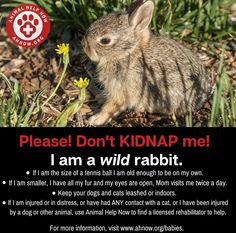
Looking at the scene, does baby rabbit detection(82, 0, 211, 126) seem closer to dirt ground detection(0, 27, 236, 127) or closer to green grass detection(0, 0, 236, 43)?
dirt ground detection(0, 27, 236, 127)

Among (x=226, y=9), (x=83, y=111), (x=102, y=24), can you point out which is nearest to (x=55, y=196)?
(x=83, y=111)

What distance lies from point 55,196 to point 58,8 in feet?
8.90

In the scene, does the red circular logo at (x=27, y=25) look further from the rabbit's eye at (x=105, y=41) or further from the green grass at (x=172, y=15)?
the rabbit's eye at (x=105, y=41)

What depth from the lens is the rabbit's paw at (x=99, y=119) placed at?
6.21 metres

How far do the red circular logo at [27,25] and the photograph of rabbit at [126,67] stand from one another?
171 millimetres

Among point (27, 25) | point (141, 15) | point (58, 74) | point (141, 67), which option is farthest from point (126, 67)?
point (27, 25)

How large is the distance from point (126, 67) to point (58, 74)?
988 millimetres

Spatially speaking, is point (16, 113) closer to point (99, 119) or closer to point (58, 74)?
point (99, 119)

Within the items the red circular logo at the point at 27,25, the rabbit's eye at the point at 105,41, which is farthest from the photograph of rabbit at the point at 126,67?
the red circular logo at the point at 27,25

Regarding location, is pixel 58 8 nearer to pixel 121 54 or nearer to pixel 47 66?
pixel 47 66

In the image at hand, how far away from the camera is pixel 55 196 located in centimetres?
511

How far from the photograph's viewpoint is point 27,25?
6621mm

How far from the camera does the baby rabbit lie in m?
6.11

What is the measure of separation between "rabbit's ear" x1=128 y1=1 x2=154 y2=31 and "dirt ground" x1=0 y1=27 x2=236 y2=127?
923 millimetres
